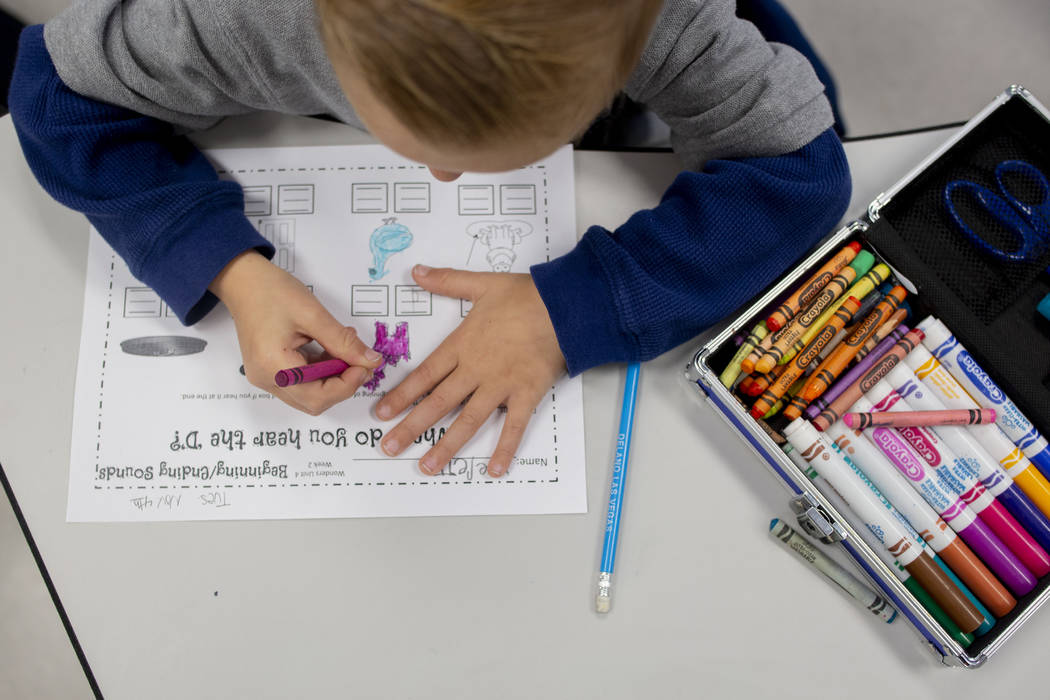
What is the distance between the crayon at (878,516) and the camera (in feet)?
1.54

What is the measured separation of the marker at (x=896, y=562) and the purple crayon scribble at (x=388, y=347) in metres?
0.28

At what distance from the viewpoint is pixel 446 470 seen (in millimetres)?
519

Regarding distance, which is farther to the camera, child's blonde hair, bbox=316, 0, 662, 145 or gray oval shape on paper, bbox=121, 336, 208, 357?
gray oval shape on paper, bbox=121, 336, 208, 357

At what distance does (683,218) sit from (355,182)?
0.83 ft

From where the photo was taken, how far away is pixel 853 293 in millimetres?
506

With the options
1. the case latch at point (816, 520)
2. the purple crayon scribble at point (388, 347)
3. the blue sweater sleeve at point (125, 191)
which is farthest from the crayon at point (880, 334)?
the blue sweater sleeve at point (125, 191)

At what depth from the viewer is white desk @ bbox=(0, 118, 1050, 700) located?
49 centimetres

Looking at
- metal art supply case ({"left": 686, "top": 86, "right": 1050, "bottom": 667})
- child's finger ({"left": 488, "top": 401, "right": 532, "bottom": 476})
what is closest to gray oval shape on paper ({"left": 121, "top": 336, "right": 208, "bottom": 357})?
child's finger ({"left": 488, "top": 401, "right": 532, "bottom": 476})

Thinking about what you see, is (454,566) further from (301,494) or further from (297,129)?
(297,129)

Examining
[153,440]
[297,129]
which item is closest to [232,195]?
[297,129]

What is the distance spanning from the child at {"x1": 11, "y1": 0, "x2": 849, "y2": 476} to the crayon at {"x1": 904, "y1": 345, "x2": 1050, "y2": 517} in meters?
0.12

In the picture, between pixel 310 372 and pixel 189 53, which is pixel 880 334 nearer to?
pixel 310 372

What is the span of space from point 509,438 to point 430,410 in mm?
60

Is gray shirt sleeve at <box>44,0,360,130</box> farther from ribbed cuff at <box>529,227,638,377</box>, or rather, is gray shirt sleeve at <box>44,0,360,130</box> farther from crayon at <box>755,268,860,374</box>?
crayon at <box>755,268,860,374</box>
